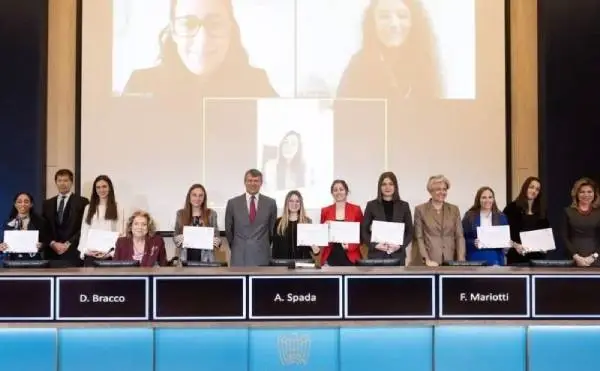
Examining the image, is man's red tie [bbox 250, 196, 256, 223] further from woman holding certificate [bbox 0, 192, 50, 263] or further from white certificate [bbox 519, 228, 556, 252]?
white certificate [bbox 519, 228, 556, 252]

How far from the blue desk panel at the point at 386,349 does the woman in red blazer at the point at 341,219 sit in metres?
1.44

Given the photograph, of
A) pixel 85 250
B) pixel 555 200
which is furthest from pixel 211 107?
pixel 555 200

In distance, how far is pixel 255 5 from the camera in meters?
7.70

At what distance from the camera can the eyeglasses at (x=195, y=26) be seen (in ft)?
24.9

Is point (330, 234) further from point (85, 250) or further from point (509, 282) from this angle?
point (85, 250)

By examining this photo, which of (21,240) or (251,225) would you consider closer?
(21,240)

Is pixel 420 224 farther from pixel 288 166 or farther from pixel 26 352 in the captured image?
pixel 26 352

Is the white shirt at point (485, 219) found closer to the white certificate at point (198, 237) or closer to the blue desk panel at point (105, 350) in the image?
the white certificate at point (198, 237)

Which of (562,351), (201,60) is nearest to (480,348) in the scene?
(562,351)

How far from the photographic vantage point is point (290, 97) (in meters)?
7.66

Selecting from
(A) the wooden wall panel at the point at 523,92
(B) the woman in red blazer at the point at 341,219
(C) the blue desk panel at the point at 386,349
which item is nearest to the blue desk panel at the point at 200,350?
(C) the blue desk panel at the point at 386,349

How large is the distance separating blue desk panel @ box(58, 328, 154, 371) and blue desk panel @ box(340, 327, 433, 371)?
1311mm

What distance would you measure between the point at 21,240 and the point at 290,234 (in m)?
2.15

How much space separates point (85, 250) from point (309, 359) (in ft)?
6.89
